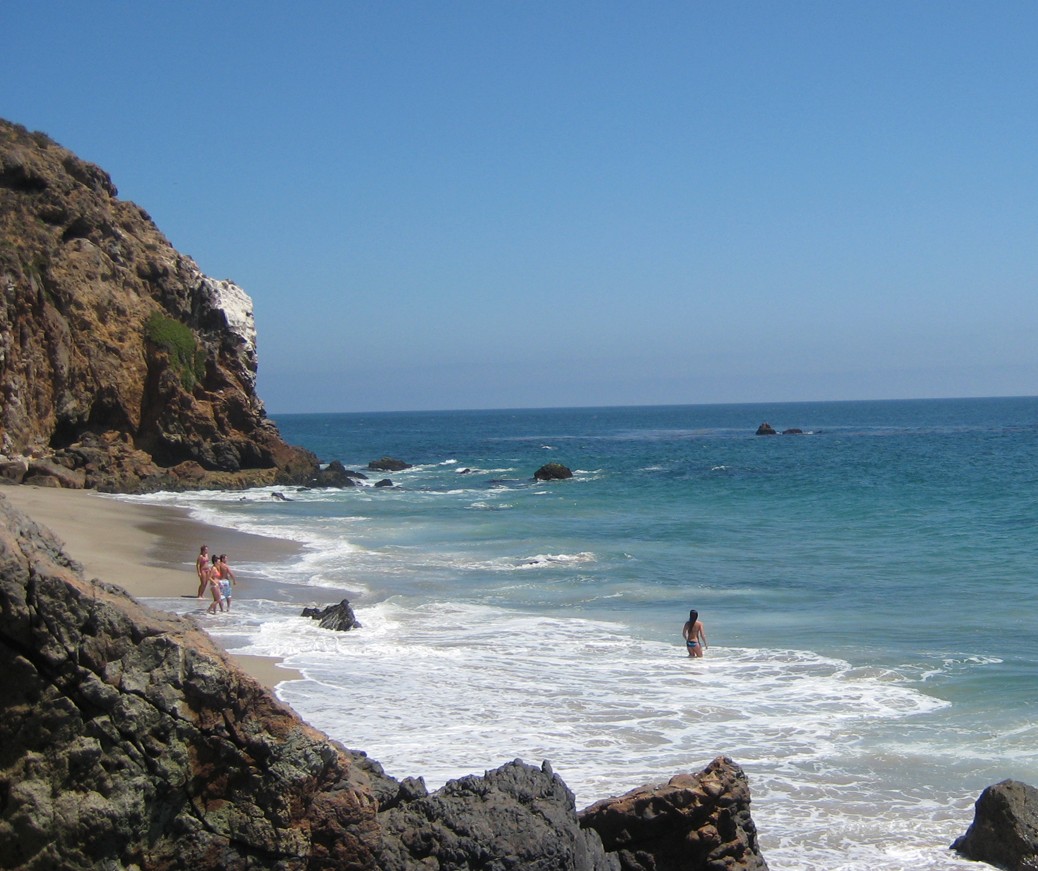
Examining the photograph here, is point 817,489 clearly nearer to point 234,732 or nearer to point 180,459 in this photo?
point 180,459

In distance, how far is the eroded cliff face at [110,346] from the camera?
38.6 m

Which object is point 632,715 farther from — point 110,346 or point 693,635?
point 110,346

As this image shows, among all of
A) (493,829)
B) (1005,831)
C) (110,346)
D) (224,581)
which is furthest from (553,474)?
(493,829)

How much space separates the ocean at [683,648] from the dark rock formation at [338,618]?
0.89 ft

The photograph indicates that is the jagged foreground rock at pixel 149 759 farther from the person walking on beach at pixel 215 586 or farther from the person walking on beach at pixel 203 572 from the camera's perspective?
the person walking on beach at pixel 203 572

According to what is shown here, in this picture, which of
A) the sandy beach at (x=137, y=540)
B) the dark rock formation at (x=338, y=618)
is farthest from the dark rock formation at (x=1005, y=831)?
the dark rock formation at (x=338, y=618)

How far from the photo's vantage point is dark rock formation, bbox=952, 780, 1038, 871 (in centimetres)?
866

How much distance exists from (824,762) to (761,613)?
8.87 metres

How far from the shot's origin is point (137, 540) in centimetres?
2611

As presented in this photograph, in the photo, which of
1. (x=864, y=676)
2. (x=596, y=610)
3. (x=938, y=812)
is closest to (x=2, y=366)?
(x=596, y=610)

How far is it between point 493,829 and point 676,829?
1.80m

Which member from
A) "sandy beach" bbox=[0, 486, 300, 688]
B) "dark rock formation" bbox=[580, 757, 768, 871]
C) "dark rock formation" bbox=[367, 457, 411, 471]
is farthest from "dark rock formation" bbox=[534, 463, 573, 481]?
"dark rock formation" bbox=[580, 757, 768, 871]

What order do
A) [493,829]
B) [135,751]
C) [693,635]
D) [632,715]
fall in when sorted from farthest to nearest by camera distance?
1. [693,635]
2. [632,715]
3. [493,829]
4. [135,751]

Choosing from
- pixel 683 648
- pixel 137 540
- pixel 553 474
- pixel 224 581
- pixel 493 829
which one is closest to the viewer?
pixel 493 829
